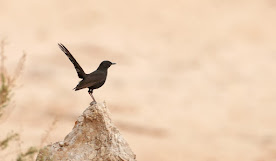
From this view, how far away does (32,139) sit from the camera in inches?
1224

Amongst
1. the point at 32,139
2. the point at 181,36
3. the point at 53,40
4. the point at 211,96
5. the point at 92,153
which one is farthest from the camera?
the point at 181,36

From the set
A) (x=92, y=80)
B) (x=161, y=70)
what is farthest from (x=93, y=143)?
(x=161, y=70)

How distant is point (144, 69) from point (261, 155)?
10.9 meters

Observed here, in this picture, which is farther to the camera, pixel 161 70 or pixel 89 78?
pixel 161 70

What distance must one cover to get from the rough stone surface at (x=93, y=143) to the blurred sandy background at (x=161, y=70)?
61.4 ft

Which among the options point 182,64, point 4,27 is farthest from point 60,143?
point 4,27

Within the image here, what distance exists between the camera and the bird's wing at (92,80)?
34.4 ft

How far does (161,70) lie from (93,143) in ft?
109

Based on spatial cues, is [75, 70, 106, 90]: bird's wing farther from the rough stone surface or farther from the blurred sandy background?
the blurred sandy background

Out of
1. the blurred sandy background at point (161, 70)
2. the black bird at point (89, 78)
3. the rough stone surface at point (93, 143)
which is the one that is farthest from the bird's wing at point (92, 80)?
the blurred sandy background at point (161, 70)

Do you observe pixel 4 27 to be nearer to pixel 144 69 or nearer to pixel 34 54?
pixel 34 54

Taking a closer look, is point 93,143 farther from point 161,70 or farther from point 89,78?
point 161,70

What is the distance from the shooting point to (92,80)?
10625 mm

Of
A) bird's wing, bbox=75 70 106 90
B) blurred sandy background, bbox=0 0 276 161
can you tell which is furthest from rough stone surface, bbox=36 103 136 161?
blurred sandy background, bbox=0 0 276 161
